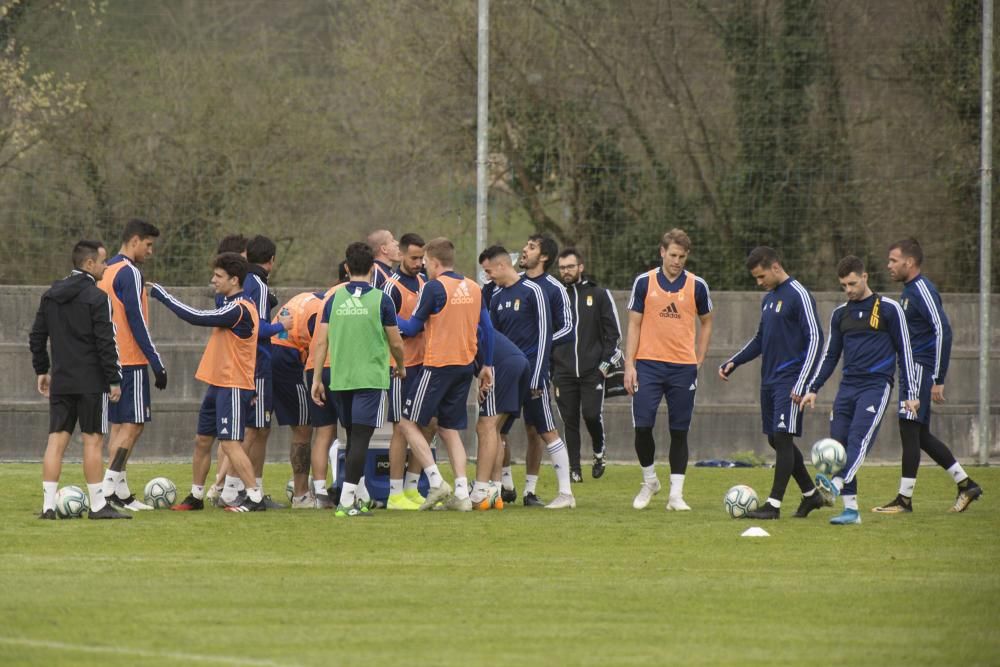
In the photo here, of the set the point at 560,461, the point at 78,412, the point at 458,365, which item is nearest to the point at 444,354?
the point at 458,365

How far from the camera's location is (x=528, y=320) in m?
13.7

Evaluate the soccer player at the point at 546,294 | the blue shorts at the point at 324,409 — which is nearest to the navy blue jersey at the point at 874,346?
the soccer player at the point at 546,294

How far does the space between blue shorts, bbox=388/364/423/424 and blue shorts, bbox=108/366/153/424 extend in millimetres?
2044

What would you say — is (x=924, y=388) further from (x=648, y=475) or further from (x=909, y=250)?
(x=648, y=475)

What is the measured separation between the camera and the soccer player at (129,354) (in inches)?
494

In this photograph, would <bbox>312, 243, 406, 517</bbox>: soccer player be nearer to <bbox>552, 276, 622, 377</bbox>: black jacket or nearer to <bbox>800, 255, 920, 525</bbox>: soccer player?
<bbox>800, 255, 920, 525</bbox>: soccer player

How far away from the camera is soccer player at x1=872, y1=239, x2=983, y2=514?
13.1 metres

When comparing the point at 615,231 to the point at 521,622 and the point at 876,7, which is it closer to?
the point at 876,7

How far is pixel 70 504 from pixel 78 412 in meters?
0.73

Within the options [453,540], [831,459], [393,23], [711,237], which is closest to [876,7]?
[711,237]

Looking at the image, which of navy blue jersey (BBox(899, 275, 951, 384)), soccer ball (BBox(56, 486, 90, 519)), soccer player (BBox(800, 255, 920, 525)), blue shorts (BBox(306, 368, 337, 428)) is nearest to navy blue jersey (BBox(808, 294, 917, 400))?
soccer player (BBox(800, 255, 920, 525))

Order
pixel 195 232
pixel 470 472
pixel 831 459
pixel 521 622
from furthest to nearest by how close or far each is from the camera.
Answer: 1. pixel 195 232
2. pixel 470 472
3. pixel 831 459
4. pixel 521 622

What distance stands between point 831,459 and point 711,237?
32.4ft

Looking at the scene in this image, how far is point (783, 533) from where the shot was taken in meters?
11.3
